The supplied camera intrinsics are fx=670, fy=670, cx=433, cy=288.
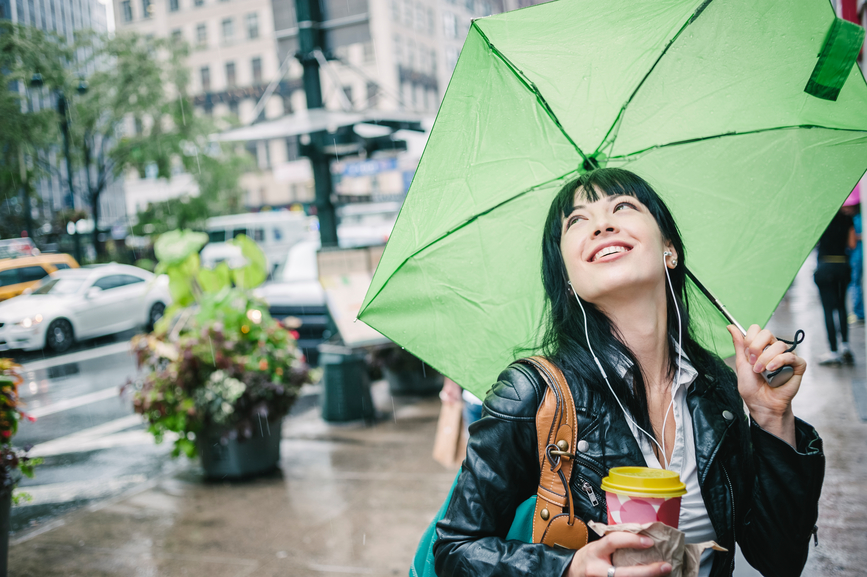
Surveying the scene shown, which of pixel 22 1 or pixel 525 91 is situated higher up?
pixel 22 1

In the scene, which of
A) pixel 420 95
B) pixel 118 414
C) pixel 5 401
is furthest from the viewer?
pixel 420 95

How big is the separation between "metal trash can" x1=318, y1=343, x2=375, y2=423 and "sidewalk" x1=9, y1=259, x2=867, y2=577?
49 cm

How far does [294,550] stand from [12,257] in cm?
366

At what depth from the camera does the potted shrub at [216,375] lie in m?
5.20

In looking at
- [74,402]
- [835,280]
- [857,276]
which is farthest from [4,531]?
[857,276]

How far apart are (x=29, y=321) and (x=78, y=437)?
1.63m

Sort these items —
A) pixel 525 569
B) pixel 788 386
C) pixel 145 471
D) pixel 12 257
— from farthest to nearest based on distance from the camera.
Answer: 1. pixel 145 471
2. pixel 12 257
3. pixel 788 386
4. pixel 525 569

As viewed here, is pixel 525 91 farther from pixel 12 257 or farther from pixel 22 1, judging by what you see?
pixel 22 1

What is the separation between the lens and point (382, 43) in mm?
46125

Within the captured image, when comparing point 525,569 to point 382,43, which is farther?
point 382,43

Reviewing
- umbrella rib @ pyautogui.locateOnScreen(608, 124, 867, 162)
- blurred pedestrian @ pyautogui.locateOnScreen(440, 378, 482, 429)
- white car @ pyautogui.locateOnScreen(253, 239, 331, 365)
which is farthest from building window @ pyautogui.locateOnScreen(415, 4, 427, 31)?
umbrella rib @ pyautogui.locateOnScreen(608, 124, 867, 162)

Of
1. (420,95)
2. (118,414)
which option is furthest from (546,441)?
(420,95)

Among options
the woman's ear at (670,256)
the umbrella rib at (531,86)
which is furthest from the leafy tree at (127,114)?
the woman's ear at (670,256)

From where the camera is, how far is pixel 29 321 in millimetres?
6402
